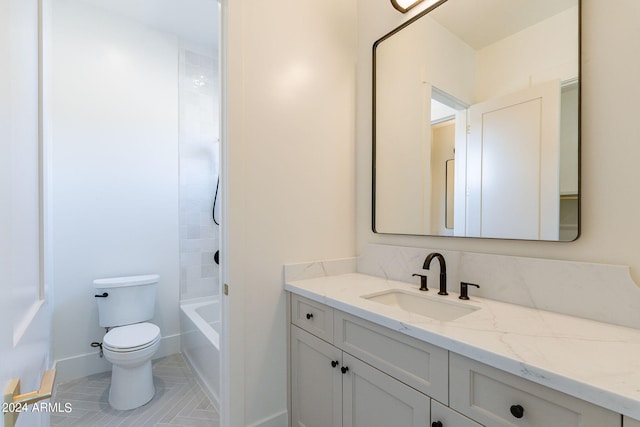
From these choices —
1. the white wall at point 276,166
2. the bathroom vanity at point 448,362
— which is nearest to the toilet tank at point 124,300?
the white wall at point 276,166

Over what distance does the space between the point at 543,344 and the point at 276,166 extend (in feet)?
4.25

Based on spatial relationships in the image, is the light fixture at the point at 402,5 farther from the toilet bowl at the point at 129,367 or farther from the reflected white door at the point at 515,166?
the toilet bowl at the point at 129,367

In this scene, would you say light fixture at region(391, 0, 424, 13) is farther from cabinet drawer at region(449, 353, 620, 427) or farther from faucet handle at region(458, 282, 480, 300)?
cabinet drawer at region(449, 353, 620, 427)

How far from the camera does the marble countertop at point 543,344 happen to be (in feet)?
2.02

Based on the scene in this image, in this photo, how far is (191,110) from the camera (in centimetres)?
266

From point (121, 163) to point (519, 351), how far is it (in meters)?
2.73

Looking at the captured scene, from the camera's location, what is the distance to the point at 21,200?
650 mm

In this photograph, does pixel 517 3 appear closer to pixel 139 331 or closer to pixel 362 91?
pixel 362 91

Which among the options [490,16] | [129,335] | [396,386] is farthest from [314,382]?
[490,16]

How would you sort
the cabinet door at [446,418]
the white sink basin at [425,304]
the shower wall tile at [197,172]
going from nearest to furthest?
1. the cabinet door at [446,418]
2. the white sink basin at [425,304]
3. the shower wall tile at [197,172]

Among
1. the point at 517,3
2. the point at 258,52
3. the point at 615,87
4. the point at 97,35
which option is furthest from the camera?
the point at 97,35

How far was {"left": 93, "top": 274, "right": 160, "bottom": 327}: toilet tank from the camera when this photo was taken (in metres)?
2.11

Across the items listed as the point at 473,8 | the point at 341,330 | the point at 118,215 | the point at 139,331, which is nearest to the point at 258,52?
the point at 473,8

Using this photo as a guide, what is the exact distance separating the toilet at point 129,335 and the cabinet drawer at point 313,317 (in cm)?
111
